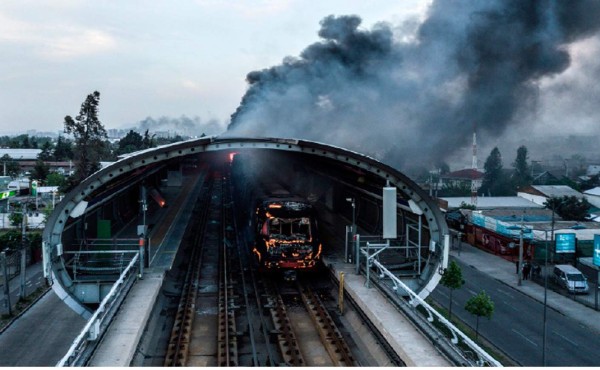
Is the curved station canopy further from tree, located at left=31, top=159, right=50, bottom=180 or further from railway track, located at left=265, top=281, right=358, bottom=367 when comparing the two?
tree, located at left=31, top=159, right=50, bottom=180

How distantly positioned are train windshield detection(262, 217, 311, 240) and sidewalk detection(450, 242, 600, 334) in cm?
1567

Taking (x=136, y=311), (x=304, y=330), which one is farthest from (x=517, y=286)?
(x=136, y=311)

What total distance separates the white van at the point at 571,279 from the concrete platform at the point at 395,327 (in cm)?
1970

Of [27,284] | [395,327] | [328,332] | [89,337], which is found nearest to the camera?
[89,337]

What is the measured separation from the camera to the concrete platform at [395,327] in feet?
36.2

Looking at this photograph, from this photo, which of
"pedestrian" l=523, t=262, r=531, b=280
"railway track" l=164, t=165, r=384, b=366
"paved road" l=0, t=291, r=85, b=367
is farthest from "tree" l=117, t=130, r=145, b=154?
"railway track" l=164, t=165, r=384, b=366

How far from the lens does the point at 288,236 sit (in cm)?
1945

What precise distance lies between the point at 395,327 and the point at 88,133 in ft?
182

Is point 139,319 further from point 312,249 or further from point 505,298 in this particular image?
point 505,298

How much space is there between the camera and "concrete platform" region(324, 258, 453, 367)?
11.0 m

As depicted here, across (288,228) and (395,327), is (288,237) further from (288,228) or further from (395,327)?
(395,327)

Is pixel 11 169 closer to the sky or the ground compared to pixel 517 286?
closer to the sky

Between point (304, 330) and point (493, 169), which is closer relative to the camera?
point (304, 330)

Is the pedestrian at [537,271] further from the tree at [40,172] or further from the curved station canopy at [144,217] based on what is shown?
the tree at [40,172]
